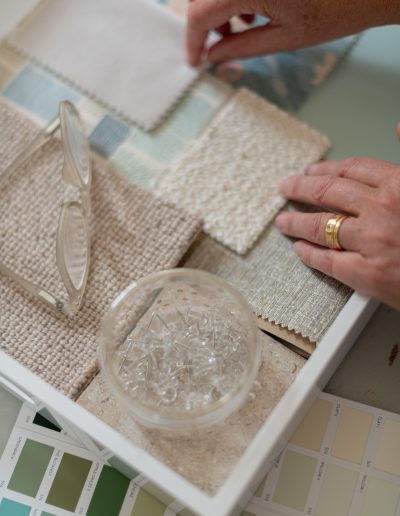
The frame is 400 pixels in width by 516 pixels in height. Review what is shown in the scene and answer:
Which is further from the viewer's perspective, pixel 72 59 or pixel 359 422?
pixel 72 59

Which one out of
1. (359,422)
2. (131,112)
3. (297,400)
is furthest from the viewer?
(131,112)

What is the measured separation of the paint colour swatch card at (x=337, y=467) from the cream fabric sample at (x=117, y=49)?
38 cm

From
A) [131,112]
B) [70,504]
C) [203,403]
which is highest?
[131,112]

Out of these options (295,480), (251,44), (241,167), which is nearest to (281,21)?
(251,44)

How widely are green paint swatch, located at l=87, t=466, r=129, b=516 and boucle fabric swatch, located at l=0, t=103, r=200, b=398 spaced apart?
0.36ft

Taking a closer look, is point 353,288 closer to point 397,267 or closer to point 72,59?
point 397,267

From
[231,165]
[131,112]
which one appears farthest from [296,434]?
[131,112]

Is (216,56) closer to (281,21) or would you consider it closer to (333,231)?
(281,21)

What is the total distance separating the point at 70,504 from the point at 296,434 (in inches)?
9.1

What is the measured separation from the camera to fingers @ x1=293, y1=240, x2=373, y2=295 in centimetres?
60

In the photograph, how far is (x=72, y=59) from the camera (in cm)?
81

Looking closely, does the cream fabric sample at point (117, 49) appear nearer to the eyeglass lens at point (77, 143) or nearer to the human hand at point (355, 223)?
the eyeglass lens at point (77, 143)

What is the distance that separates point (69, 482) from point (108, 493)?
1.6 inches

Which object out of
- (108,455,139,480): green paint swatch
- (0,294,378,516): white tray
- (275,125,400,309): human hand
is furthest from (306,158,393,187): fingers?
(108,455,139,480): green paint swatch
